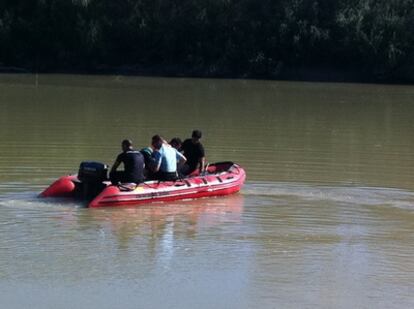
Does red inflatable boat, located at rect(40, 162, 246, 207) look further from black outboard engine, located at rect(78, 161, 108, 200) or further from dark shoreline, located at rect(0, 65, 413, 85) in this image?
dark shoreline, located at rect(0, 65, 413, 85)

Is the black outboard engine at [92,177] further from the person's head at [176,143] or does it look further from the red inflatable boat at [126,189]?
the person's head at [176,143]

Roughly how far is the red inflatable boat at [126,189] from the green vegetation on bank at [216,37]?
112ft

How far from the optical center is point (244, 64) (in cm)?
5134

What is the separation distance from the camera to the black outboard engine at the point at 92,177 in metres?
14.4

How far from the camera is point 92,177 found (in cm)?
1448

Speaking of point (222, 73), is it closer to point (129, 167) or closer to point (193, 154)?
point (193, 154)

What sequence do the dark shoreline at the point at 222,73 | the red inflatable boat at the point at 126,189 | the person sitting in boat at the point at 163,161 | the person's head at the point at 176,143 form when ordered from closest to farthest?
the red inflatable boat at the point at 126,189
the person sitting in boat at the point at 163,161
the person's head at the point at 176,143
the dark shoreline at the point at 222,73

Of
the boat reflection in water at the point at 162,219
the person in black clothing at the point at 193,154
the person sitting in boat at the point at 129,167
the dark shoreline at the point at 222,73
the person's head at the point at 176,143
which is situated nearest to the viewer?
the boat reflection in water at the point at 162,219

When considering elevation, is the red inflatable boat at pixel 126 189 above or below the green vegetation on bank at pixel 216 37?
below

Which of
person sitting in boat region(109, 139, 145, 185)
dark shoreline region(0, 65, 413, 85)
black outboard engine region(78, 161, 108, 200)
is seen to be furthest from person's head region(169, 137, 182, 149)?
dark shoreline region(0, 65, 413, 85)

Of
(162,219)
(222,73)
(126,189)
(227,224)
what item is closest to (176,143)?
(126,189)

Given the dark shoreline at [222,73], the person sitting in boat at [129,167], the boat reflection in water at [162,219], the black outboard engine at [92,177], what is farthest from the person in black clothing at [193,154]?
the dark shoreline at [222,73]

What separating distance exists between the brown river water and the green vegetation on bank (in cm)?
2325

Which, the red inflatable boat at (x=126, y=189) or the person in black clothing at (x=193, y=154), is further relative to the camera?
the person in black clothing at (x=193, y=154)
